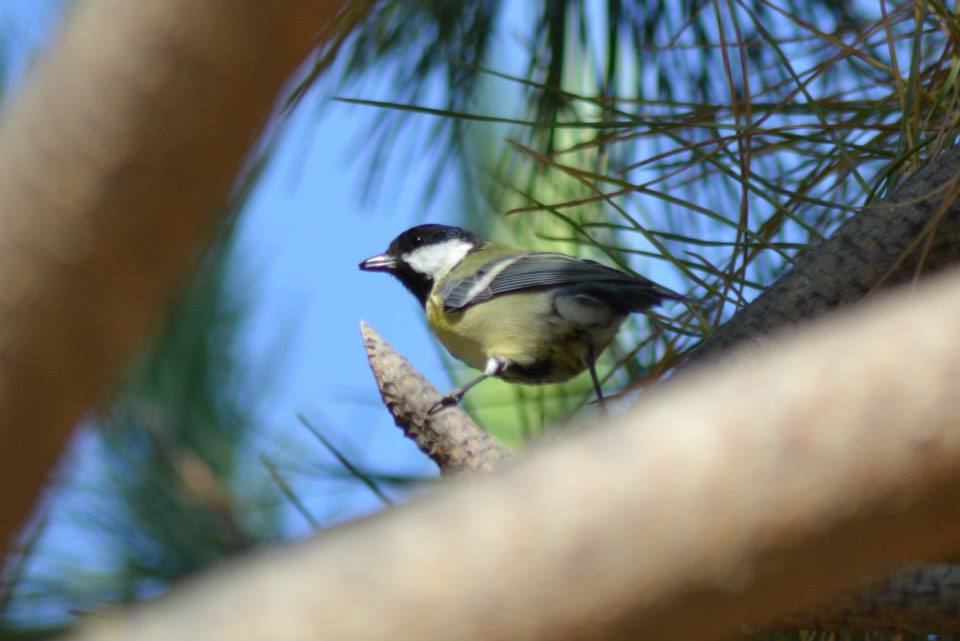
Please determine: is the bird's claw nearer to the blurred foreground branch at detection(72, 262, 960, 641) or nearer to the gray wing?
the gray wing

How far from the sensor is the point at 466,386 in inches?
58.7

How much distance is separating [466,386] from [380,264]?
0.74 meters

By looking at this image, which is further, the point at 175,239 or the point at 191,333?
the point at 191,333

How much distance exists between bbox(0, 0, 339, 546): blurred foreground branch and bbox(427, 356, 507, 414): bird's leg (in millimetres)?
920

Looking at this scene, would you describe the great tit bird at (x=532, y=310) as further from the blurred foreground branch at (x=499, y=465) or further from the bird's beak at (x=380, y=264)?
the blurred foreground branch at (x=499, y=465)

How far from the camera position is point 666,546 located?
27 cm

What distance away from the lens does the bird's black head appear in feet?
7.05

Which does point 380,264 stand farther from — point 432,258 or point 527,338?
point 527,338

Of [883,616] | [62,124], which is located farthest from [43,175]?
Result: [883,616]

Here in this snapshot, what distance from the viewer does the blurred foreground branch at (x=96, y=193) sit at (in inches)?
10.5

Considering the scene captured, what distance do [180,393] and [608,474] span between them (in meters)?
1.96

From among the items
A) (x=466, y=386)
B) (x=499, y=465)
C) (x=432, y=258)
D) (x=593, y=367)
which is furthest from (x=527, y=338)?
(x=499, y=465)

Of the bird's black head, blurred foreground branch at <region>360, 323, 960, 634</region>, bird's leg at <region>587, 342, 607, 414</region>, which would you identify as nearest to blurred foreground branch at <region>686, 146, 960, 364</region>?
blurred foreground branch at <region>360, 323, 960, 634</region>

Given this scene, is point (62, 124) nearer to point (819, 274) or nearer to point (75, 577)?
point (819, 274)
